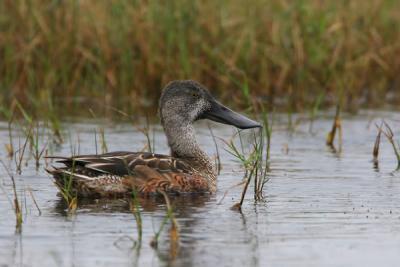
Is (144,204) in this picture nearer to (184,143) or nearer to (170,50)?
(184,143)

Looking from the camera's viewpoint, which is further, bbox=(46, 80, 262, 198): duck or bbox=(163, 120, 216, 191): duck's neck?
bbox=(163, 120, 216, 191): duck's neck

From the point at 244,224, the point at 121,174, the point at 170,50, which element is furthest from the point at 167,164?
the point at 170,50

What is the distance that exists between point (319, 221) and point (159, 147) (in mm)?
4210

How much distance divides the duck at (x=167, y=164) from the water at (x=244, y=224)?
0.17 metres

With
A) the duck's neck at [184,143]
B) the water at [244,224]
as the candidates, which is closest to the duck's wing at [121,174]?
the water at [244,224]

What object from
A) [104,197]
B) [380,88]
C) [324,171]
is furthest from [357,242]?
[380,88]

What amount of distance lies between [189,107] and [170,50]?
444 cm

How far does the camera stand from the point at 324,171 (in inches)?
409

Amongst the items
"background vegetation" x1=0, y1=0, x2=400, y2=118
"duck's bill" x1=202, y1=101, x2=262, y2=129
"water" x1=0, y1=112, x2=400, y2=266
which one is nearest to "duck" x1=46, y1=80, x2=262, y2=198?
"duck's bill" x1=202, y1=101, x2=262, y2=129

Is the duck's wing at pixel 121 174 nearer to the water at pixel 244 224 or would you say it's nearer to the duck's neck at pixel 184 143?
the water at pixel 244 224

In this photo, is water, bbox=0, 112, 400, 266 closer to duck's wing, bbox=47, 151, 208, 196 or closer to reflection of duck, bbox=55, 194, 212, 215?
reflection of duck, bbox=55, 194, 212, 215

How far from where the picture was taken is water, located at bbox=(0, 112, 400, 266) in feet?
21.9

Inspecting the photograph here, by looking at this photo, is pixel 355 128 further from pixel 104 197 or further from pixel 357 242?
pixel 357 242

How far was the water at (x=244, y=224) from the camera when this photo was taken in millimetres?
6672
